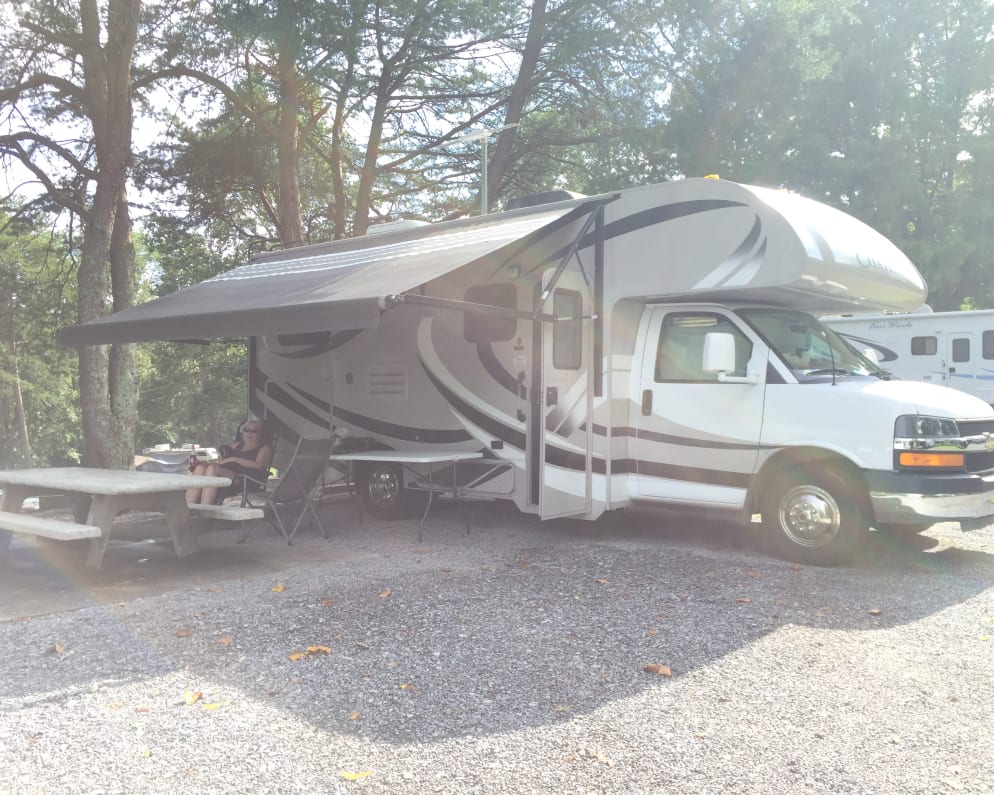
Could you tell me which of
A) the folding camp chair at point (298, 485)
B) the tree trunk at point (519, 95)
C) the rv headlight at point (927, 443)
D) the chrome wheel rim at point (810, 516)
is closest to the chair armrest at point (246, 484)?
the folding camp chair at point (298, 485)

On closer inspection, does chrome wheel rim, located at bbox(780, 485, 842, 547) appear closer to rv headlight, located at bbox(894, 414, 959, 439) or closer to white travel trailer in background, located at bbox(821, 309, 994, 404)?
rv headlight, located at bbox(894, 414, 959, 439)

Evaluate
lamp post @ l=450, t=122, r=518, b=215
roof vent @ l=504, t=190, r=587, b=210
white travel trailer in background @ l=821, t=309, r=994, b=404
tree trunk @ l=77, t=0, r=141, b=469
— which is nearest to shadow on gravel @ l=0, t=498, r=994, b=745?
→ roof vent @ l=504, t=190, r=587, b=210

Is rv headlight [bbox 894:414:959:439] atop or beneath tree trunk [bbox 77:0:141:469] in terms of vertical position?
beneath

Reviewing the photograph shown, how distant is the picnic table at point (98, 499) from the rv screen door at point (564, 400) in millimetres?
2594

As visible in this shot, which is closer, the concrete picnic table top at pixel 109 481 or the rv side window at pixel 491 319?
the concrete picnic table top at pixel 109 481

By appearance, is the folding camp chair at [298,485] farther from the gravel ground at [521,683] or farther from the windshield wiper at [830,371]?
the windshield wiper at [830,371]

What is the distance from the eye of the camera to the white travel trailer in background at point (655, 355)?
5.89 meters

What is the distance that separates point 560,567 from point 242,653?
102 inches

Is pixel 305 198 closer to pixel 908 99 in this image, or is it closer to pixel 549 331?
pixel 549 331

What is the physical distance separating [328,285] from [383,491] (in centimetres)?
277

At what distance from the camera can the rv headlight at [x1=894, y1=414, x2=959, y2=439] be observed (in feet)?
18.8

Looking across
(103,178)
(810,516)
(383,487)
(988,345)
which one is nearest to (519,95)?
(103,178)

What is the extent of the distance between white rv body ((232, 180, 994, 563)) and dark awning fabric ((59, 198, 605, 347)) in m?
0.09

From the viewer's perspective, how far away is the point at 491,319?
759 centimetres
